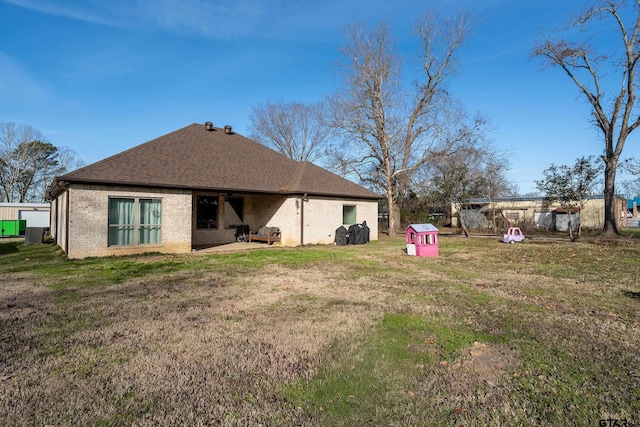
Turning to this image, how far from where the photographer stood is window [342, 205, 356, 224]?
1815 centimetres

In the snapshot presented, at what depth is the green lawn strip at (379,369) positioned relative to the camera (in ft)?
9.32

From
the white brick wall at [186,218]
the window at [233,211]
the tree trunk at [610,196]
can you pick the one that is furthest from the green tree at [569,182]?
the window at [233,211]

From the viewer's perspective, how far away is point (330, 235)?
17234 millimetres

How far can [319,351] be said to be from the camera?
3951mm

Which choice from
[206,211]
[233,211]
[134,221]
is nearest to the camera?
[134,221]

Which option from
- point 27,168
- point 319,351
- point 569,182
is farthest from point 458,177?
point 27,168

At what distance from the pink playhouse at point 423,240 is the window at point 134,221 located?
924cm

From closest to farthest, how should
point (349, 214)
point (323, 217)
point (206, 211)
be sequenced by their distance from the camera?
point (323, 217), point (206, 211), point (349, 214)

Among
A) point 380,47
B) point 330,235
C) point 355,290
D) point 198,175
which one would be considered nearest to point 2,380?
point 355,290

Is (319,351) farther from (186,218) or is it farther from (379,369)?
(186,218)

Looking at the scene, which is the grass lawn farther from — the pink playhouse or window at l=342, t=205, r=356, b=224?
window at l=342, t=205, r=356, b=224

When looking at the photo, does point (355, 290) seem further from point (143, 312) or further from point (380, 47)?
point (380, 47)

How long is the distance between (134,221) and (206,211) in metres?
4.90

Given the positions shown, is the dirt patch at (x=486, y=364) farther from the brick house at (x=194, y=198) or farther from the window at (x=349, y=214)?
the window at (x=349, y=214)
